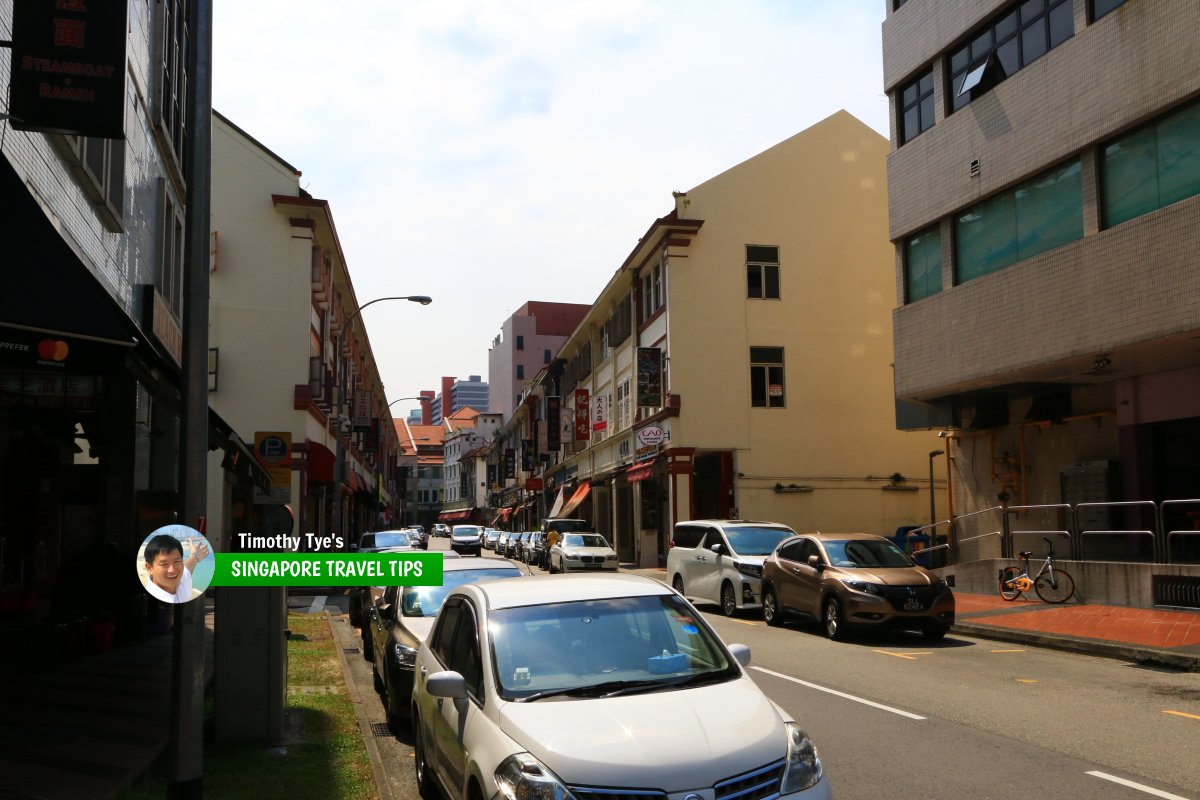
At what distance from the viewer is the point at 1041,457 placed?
22641 millimetres

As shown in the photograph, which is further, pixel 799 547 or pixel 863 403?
pixel 863 403

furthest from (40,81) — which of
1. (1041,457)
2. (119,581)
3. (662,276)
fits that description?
(662,276)

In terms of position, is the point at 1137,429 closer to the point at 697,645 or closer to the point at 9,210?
the point at 697,645

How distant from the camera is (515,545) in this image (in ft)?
178

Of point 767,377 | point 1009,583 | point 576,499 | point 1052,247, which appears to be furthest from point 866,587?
point 576,499

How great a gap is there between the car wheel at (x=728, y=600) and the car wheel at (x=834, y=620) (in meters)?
3.76

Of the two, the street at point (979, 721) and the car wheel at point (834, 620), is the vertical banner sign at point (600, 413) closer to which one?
the car wheel at point (834, 620)

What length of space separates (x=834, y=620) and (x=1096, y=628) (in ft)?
12.3

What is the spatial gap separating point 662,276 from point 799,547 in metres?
21.2

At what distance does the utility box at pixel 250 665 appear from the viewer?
28.2ft

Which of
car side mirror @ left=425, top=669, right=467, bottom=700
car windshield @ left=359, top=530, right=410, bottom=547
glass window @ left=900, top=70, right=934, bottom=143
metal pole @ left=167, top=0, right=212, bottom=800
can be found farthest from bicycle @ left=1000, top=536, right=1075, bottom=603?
metal pole @ left=167, top=0, right=212, bottom=800

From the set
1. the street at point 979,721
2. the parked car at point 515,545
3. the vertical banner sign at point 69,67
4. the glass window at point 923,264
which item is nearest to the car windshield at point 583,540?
the parked car at point 515,545

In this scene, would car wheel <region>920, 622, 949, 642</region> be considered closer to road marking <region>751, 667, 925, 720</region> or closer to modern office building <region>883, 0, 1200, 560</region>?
modern office building <region>883, 0, 1200, 560</region>

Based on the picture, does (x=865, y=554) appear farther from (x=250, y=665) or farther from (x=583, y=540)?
(x=583, y=540)
